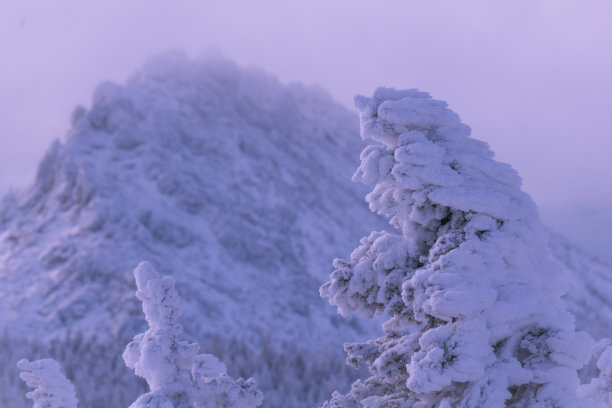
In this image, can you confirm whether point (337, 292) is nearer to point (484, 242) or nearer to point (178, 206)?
point (484, 242)

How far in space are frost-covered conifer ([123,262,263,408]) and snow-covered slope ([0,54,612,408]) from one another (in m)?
40.1

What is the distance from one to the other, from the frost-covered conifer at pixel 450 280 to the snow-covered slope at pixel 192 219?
4486 cm

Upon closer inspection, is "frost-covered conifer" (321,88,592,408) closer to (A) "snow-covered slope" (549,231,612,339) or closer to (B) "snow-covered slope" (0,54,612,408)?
(B) "snow-covered slope" (0,54,612,408)

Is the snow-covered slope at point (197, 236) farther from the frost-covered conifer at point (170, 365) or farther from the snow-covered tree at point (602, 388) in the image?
the snow-covered tree at point (602, 388)

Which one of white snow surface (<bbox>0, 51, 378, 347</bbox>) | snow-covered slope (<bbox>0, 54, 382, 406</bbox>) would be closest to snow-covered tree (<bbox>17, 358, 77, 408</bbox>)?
snow-covered slope (<bbox>0, 54, 382, 406</bbox>)

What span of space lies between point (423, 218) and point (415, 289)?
0.83 meters

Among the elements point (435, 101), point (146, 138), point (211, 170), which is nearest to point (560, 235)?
point (211, 170)

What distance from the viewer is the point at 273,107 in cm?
14275

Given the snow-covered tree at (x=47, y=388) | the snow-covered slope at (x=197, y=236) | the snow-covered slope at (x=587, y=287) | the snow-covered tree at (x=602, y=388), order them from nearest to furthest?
the snow-covered tree at (x=602, y=388) < the snow-covered tree at (x=47, y=388) < the snow-covered slope at (x=197, y=236) < the snow-covered slope at (x=587, y=287)

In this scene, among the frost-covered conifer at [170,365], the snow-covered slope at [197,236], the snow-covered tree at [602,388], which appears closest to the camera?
the frost-covered conifer at [170,365]

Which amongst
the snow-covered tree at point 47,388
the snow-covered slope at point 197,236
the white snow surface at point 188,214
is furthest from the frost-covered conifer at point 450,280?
the white snow surface at point 188,214

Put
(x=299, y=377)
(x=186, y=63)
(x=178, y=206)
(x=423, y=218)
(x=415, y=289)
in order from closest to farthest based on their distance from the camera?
(x=415, y=289)
(x=423, y=218)
(x=299, y=377)
(x=178, y=206)
(x=186, y=63)

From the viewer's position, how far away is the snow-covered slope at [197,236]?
203 feet

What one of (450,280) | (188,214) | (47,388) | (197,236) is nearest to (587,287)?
(197,236)
